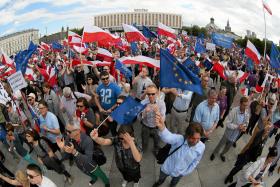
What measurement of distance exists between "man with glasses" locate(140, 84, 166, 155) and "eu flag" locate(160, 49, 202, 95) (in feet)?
1.33

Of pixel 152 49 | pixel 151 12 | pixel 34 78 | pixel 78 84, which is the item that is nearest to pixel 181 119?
pixel 78 84

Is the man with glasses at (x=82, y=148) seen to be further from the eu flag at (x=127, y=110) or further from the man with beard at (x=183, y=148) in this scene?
the man with beard at (x=183, y=148)

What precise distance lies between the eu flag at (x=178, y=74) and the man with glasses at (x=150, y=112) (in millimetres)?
405

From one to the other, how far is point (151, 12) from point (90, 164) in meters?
166

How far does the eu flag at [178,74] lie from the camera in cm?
493

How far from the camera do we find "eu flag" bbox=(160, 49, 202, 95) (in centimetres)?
493

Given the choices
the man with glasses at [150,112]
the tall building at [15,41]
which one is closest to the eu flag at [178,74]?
the man with glasses at [150,112]

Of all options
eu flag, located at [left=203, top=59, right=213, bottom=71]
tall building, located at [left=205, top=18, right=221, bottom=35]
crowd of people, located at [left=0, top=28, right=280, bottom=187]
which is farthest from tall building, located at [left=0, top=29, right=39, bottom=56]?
crowd of people, located at [left=0, top=28, right=280, bottom=187]

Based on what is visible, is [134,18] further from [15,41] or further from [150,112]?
[150,112]

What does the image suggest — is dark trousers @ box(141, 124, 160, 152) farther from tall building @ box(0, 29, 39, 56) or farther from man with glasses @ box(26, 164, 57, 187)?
tall building @ box(0, 29, 39, 56)

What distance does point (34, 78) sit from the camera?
35.0 feet

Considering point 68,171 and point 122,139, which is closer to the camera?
point 122,139

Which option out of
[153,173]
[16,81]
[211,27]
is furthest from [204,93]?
[211,27]

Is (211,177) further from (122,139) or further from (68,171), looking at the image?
(68,171)
